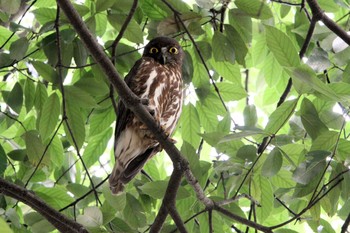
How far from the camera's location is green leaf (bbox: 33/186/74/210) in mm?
3121

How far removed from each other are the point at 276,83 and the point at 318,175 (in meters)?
1.34

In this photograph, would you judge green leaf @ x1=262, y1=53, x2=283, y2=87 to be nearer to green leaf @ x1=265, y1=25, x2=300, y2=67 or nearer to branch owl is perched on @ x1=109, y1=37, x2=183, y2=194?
branch owl is perched on @ x1=109, y1=37, x2=183, y2=194

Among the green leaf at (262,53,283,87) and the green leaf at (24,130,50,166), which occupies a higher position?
the green leaf at (262,53,283,87)

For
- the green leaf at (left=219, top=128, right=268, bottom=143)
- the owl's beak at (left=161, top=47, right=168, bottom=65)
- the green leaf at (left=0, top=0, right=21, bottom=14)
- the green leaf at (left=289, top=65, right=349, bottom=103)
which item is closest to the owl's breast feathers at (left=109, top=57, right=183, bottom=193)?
the owl's beak at (left=161, top=47, right=168, bottom=65)

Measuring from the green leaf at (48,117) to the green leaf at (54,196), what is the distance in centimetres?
31

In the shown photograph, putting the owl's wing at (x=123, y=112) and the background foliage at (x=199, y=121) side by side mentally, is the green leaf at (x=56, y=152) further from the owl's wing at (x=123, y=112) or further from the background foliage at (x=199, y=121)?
the owl's wing at (x=123, y=112)

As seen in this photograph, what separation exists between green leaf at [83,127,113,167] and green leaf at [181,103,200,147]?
1.82ft

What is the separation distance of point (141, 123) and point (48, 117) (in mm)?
828

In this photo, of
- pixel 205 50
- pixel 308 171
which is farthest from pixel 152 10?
pixel 308 171

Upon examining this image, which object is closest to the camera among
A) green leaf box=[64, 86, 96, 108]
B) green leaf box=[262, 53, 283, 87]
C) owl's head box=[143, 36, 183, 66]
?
green leaf box=[64, 86, 96, 108]

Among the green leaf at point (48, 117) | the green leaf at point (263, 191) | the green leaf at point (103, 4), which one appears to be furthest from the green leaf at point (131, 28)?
the green leaf at point (263, 191)

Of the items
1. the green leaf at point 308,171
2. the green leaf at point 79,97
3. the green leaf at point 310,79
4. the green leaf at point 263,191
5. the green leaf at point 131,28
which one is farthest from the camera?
the green leaf at point 131,28

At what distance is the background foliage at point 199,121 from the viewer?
8.43 ft

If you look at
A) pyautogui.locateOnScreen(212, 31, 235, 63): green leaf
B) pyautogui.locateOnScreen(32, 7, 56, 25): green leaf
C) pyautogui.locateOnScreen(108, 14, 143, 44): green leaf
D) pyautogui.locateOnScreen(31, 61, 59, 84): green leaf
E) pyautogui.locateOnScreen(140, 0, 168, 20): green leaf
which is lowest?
pyautogui.locateOnScreen(31, 61, 59, 84): green leaf
